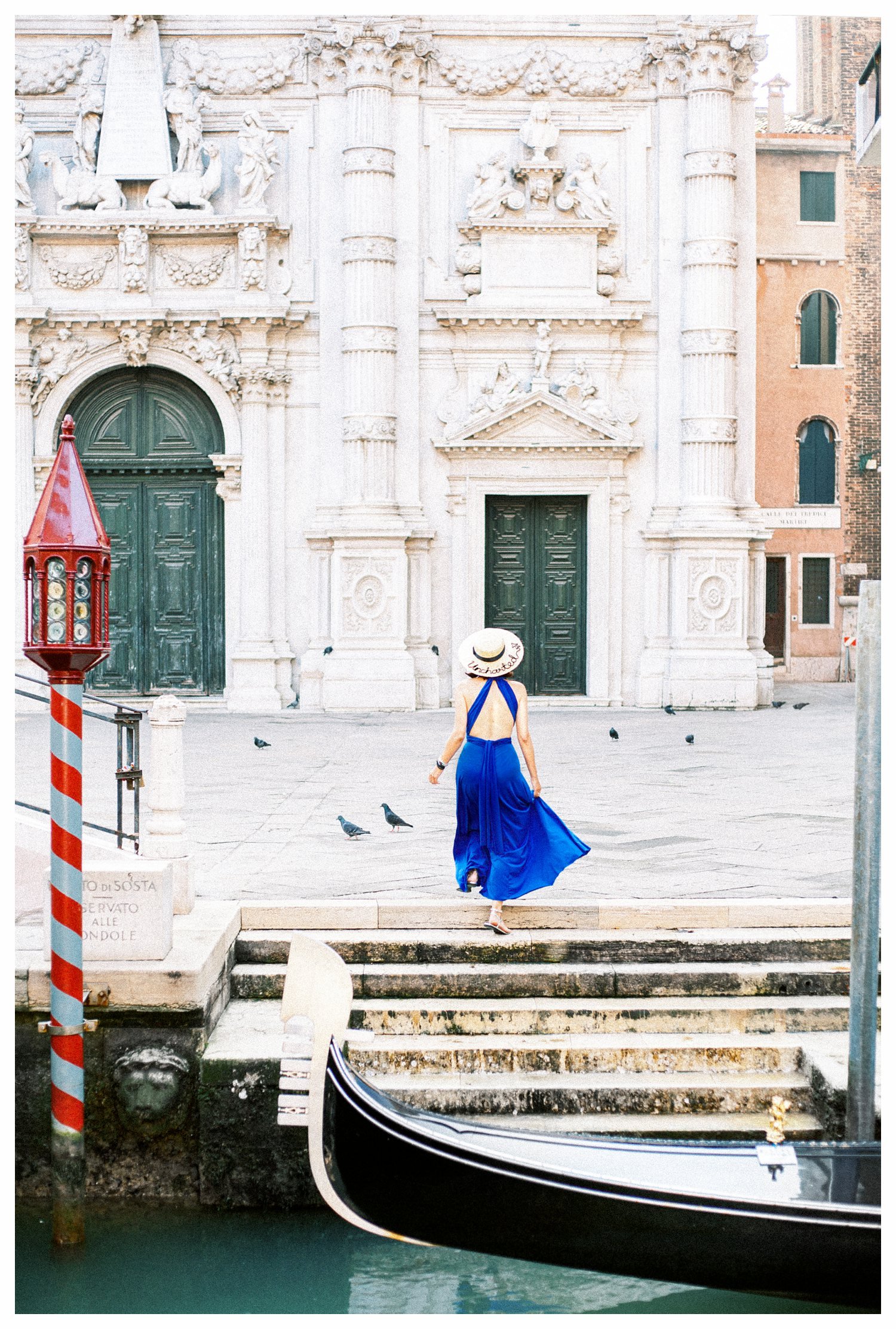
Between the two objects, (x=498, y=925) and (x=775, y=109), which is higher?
(x=775, y=109)

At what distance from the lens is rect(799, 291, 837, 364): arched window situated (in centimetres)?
2395

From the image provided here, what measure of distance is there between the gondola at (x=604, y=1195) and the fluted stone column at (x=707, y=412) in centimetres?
1354

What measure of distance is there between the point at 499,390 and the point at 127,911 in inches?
529

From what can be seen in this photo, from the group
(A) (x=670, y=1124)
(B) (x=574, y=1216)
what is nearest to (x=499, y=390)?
(A) (x=670, y=1124)

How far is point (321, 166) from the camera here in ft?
58.7

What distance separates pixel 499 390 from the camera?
58.7 feet

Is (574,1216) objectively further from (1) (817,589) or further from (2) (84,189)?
(1) (817,589)

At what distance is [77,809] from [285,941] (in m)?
1.54

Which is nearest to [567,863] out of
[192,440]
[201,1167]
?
[201,1167]

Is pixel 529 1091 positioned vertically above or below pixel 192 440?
below

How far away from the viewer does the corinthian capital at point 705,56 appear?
57.7 feet

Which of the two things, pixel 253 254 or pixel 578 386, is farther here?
pixel 578 386

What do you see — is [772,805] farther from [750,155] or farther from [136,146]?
[136,146]

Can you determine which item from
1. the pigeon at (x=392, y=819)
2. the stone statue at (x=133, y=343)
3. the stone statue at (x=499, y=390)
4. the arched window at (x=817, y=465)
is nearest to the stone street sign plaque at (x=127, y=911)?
the pigeon at (x=392, y=819)
